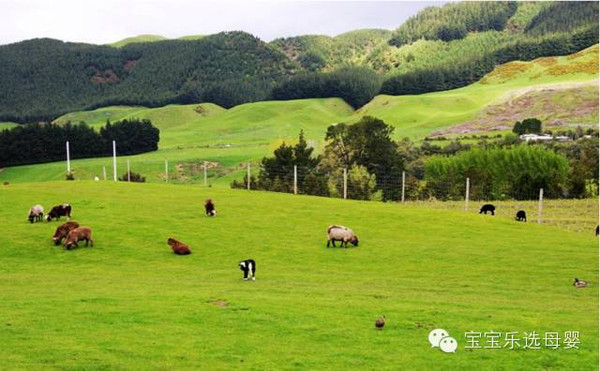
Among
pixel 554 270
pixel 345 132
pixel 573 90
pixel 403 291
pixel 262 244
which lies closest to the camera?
pixel 403 291

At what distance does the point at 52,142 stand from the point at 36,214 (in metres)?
98.7

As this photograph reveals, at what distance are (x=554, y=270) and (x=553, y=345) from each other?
11.6 m

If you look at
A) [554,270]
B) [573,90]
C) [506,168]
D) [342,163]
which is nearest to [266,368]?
[554,270]

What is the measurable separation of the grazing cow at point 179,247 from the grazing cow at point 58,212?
8.43 m

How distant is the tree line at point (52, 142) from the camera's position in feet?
399

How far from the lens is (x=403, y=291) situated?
21.4 m

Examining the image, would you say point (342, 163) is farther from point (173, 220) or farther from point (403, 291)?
point (403, 291)

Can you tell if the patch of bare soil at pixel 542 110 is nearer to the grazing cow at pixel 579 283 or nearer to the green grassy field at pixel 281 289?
the green grassy field at pixel 281 289

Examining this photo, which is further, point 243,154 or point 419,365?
point 243,154

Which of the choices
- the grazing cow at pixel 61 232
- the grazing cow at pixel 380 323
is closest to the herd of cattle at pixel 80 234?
the grazing cow at pixel 61 232

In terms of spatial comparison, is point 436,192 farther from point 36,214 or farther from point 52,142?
point 52,142

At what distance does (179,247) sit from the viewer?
27.8 metres

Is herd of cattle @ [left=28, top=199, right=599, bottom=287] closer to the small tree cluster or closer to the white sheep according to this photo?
the white sheep

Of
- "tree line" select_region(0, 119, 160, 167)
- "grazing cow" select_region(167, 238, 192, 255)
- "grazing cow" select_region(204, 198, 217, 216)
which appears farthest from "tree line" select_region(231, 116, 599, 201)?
"tree line" select_region(0, 119, 160, 167)
